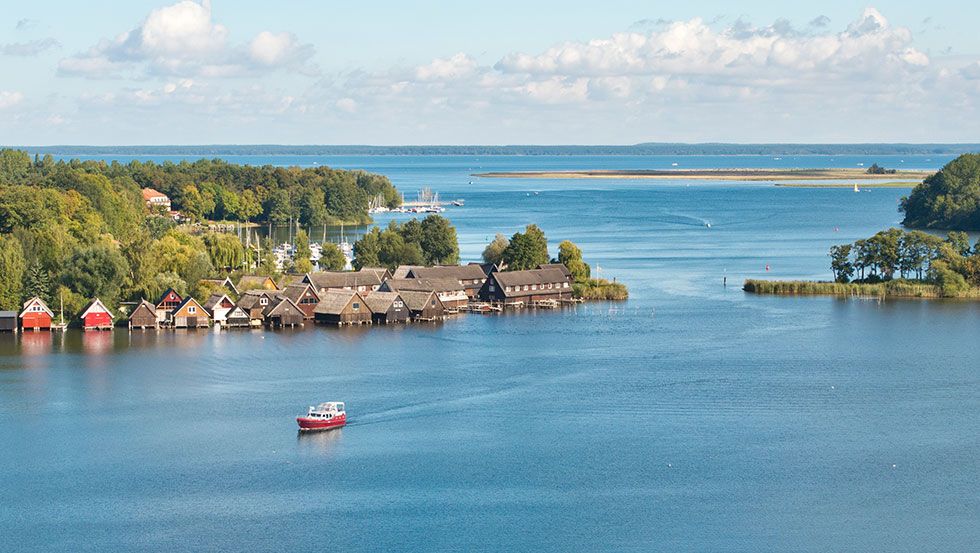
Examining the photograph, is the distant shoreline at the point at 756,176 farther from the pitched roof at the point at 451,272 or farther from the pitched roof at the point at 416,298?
the pitched roof at the point at 416,298

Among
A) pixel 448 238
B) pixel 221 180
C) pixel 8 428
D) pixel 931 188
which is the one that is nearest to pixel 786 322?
pixel 448 238

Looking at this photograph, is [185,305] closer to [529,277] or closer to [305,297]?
[305,297]

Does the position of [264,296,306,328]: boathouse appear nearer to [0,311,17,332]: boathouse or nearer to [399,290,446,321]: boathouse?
[399,290,446,321]: boathouse

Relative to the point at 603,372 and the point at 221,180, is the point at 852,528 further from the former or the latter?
the point at 221,180

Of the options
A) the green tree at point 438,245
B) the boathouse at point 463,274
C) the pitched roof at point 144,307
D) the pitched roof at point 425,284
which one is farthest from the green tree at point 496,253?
the pitched roof at point 144,307

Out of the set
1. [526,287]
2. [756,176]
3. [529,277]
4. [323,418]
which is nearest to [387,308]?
[526,287]

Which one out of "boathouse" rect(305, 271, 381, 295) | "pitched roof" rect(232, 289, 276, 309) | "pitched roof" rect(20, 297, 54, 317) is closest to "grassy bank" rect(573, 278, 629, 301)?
"boathouse" rect(305, 271, 381, 295)
